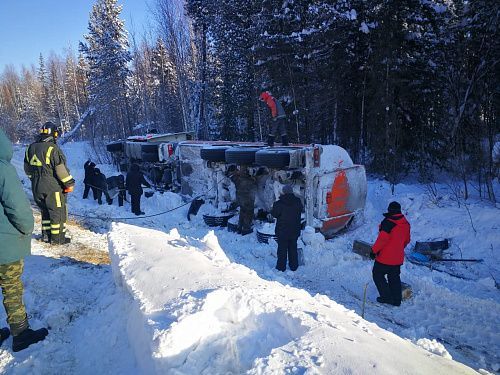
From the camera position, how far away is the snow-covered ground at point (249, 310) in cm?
234

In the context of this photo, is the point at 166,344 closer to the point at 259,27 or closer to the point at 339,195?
the point at 339,195

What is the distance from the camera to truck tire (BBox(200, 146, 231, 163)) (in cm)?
937

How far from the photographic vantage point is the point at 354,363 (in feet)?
7.04

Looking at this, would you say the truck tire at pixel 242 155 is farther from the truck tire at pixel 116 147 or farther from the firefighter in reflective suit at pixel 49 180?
the truck tire at pixel 116 147

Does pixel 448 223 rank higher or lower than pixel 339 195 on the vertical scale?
lower

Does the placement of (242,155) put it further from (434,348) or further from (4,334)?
(434,348)

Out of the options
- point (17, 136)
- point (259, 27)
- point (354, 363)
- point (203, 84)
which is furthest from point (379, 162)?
point (17, 136)

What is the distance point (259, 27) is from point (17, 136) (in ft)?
186

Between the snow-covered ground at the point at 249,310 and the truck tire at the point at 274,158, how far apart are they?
159cm

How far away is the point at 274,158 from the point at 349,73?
27.9 ft

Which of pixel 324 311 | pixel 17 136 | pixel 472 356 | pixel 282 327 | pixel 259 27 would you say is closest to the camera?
pixel 282 327

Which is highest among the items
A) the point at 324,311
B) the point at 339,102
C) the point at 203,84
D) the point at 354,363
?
the point at 203,84

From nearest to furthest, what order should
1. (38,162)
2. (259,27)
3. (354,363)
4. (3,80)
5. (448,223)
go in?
1. (354,363)
2. (38,162)
3. (448,223)
4. (259,27)
5. (3,80)

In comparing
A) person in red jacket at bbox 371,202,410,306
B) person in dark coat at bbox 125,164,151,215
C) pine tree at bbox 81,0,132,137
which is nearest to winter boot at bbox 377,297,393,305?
person in red jacket at bbox 371,202,410,306
